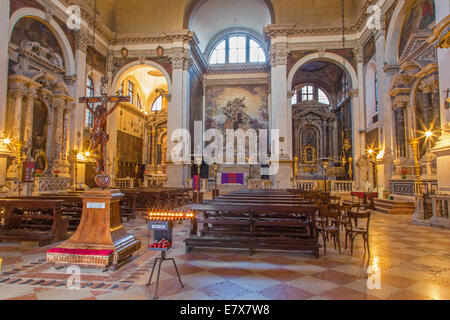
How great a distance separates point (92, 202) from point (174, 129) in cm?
1404

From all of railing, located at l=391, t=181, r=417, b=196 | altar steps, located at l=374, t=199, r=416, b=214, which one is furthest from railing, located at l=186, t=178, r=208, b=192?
railing, located at l=391, t=181, r=417, b=196

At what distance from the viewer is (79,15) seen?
15742 mm

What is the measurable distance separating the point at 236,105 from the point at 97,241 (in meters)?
20.4

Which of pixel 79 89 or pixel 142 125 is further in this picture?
pixel 142 125

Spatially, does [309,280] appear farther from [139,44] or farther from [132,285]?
[139,44]

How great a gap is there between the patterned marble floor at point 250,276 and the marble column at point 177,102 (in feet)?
40.8

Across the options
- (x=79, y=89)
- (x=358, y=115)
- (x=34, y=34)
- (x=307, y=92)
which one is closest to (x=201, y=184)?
(x=79, y=89)

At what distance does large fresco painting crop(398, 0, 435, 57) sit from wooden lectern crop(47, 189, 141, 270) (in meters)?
12.9

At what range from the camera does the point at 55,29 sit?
46.4ft

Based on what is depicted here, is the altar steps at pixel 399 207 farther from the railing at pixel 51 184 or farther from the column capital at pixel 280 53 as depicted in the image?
the railing at pixel 51 184

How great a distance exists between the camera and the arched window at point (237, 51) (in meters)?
24.3

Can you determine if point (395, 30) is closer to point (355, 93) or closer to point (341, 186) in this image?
point (355, 93)

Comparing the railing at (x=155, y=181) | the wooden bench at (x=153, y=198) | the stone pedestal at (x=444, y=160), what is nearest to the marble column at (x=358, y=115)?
the stone pedestal at (x=444, y=160)
